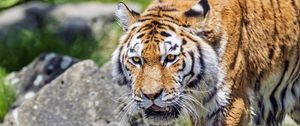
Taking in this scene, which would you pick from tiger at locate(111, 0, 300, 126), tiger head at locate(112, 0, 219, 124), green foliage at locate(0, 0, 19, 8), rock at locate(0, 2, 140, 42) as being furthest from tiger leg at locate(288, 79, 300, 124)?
rock at locate(0, 2, 140, 42)

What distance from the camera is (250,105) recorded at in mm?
6488

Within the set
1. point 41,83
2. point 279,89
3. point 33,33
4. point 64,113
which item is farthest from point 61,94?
point 33,33

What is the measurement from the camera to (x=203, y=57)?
612 cm

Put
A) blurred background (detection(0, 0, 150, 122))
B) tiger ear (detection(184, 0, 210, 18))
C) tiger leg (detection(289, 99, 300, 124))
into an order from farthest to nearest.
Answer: blurred background (detection(0, 0, 150, 122)) → tiger leg (detection(289, 99, 300, 124)) → tiger ear (detection(184, 0, 210, 18))

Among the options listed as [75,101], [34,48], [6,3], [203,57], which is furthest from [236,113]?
[34,48]

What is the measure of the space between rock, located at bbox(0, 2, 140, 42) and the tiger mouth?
5.46 m

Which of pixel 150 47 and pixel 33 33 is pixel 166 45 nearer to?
pixel 150 47

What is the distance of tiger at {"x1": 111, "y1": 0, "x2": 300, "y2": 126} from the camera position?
601 cm

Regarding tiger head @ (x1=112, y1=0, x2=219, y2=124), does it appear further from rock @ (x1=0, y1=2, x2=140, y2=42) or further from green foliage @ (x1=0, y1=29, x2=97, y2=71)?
rock @ (x1=0, y1=2, x2=140, y2=42)

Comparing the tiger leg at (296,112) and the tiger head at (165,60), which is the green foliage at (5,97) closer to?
the tiger leg at (296,112)

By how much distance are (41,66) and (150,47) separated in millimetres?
3458

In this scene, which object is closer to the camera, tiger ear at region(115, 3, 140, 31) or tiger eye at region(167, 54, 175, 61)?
tiger eye at region(167, 54, 175, 61)

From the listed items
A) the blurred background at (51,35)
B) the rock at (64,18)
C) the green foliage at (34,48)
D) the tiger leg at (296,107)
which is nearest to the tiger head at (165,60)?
the tiger leg at (296,107)

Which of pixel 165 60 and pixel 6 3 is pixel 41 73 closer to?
pixel 6 3
